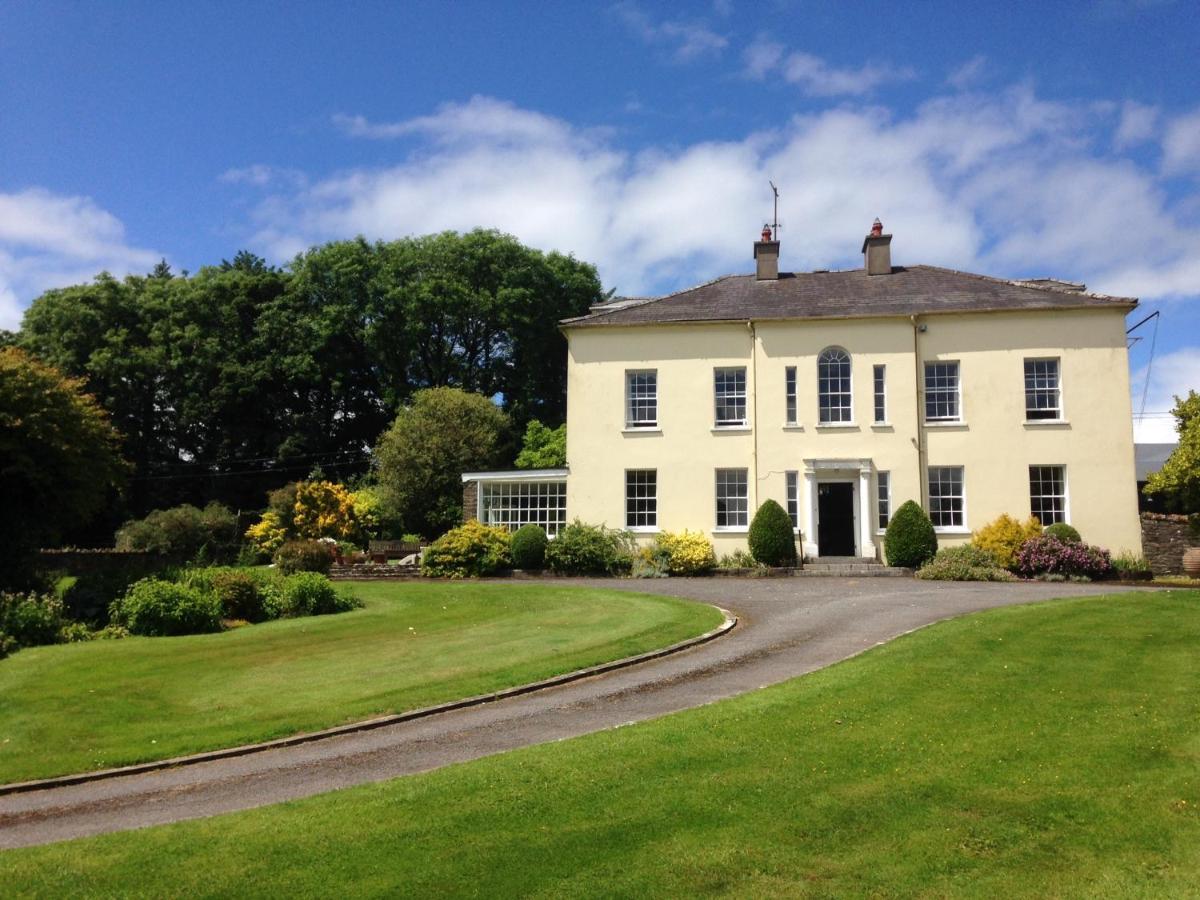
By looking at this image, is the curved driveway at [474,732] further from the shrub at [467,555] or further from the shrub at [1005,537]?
the shrub at [467,555]

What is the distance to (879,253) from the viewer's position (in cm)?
3247

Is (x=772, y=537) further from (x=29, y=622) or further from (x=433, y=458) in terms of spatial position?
(x=29, y=622)

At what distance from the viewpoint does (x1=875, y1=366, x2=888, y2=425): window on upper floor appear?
96.7ft

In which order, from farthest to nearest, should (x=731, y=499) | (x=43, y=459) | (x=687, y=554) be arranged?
(x=731, y=499) < (x=687, y=554) < (x=43, y=459)

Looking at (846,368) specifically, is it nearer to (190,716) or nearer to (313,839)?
(190,716)

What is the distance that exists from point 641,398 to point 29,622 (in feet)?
60.1

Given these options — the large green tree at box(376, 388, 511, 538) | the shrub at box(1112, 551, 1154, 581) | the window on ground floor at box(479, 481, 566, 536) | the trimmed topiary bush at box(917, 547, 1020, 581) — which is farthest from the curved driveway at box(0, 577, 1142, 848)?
the large green tree at box(376, 388, 511, 538)

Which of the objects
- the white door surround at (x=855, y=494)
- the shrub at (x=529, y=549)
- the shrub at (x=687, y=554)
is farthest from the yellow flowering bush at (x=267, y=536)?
the white door surround at (x=855, y=494)

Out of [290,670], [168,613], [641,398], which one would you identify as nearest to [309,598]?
[168,613]

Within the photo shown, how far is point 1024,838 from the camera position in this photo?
21.8ft

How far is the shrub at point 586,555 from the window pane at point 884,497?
7.72 meters

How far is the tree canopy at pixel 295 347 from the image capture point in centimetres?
4878

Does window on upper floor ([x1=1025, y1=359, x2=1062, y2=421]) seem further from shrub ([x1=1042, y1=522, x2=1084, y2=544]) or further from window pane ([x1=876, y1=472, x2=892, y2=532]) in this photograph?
window pane ([x1=876, y1=472, x2=892, y2=532])

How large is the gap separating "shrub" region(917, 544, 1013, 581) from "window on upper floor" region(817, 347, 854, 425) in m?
5.57
